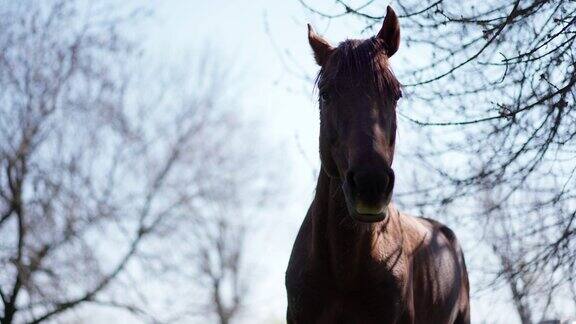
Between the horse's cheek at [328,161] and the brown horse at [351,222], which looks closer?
the brown horse at [351,222]

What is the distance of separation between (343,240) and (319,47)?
1234mm

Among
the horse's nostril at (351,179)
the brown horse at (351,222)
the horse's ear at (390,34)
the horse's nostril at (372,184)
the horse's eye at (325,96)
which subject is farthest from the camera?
the horse's ear at (390,34)

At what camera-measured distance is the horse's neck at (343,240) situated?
4.20 meters

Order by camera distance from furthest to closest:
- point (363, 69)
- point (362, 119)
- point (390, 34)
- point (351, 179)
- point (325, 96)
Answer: point (390, 34)
point (325, 96)
point (363, 69)
point (362, 119)
point (351, 179)

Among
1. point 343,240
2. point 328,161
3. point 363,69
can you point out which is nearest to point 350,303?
point 343,240

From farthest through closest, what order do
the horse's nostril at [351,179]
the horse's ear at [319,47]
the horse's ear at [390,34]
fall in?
the horse's ear at [319,47]
the horse's ear at [390,34]
the horse's nostril at [351,179]

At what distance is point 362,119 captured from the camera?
376 cm

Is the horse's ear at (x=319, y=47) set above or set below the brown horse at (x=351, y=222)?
above

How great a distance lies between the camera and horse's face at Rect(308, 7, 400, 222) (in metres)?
3.40

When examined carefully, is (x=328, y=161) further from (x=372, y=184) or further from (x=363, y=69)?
(x=372, y=184)

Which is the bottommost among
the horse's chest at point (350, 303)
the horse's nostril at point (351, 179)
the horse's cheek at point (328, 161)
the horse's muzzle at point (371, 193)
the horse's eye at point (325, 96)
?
the horse's chest at point (350, 303)

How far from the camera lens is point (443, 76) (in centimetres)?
492

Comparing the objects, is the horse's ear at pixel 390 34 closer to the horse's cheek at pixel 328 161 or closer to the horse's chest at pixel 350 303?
the horse's cheek at pixel 328 161

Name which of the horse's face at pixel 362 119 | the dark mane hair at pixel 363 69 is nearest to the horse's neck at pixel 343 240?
the horse's face at pixel 362 119
